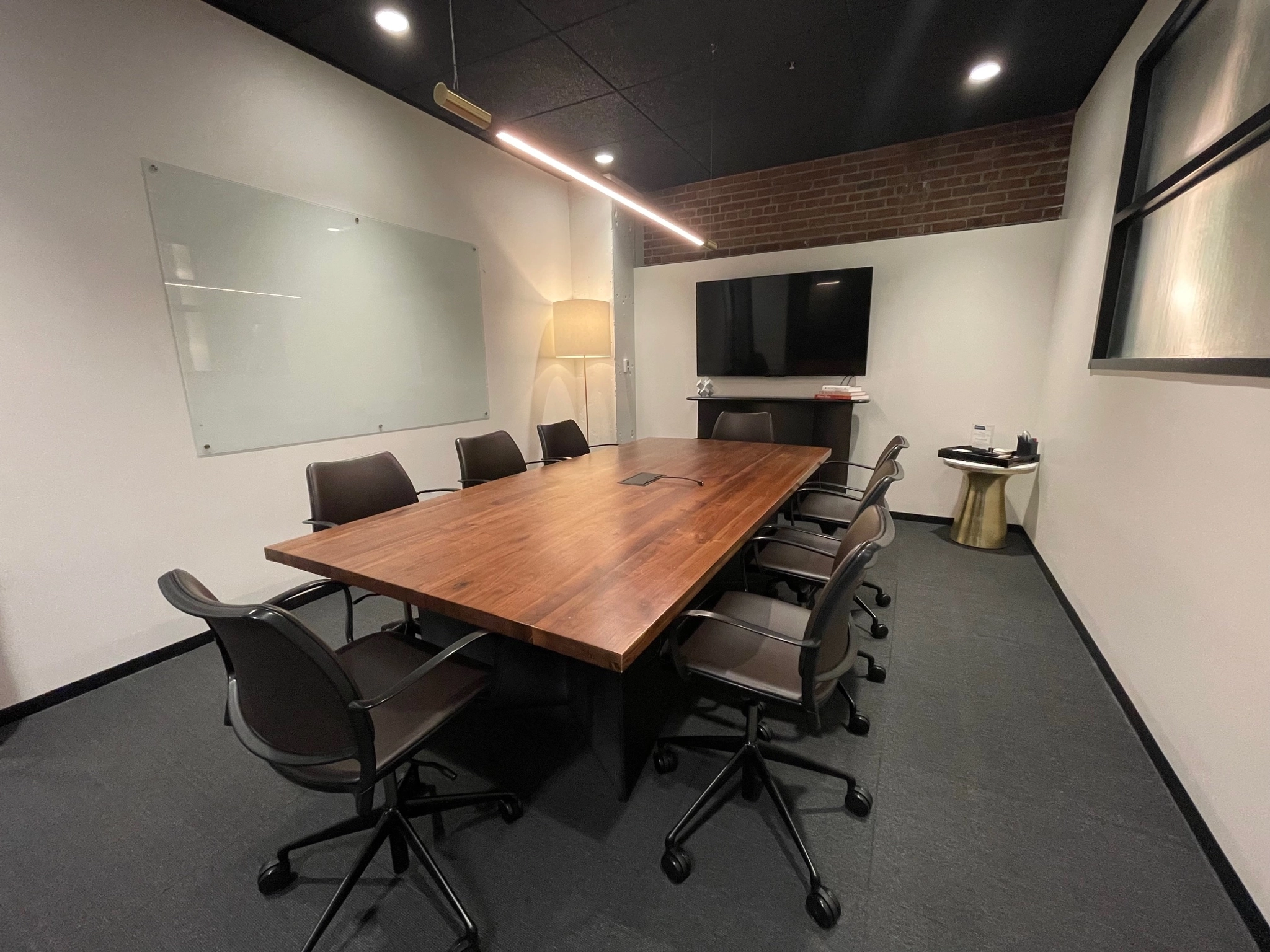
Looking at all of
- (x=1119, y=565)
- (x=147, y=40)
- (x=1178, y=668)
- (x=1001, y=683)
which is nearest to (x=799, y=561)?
(x=1001, y=683)

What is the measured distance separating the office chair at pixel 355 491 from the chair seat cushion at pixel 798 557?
1461mm

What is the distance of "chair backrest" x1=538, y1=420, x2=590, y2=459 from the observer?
3447mm

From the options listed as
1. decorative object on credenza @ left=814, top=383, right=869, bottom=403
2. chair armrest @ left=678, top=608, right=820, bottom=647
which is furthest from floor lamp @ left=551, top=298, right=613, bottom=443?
chair armrest @ left=678, top=608, right=820, bottom=647

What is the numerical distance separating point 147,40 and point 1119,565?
488cm

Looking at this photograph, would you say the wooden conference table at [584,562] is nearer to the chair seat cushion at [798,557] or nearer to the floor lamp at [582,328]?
the chair seat cushion at [798,557]

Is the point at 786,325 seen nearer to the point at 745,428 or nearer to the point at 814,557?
the point at 745,428

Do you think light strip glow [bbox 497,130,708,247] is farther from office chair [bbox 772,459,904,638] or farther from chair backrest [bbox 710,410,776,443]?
office chair [bbox 772,459,904,638]

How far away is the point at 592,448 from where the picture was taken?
500cm

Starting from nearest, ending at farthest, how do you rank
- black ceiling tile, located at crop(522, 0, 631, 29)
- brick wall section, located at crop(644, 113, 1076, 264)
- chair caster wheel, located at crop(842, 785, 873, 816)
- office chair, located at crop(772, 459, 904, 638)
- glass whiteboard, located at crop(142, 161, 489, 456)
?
1. chair caster wheel, located at crop(842, 785, 873, 816)
2. office chair, located at crop(772, 459, 904, 638)
3. black ceiling tile, located at crop(522, 0, 631, 29)
4. glass whiteboard, located at crop(142, 161, 489, 456)
5. brick wall section, located at crop(644, 113, 1076, 264)

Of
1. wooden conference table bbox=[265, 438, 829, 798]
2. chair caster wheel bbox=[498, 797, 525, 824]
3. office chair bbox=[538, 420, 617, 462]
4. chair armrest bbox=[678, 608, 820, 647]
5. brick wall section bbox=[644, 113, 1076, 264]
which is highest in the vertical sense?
brick wall section bbox=[644, 113, 1076, 264]

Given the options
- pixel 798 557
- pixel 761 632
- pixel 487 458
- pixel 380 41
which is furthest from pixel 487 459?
pixel 380 41

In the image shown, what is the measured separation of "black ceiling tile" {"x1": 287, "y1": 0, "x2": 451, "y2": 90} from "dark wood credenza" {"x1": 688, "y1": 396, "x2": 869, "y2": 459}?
3201mm

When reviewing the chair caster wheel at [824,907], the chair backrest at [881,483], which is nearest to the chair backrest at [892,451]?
the chair backrest at [881,483]

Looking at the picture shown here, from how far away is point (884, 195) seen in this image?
4.26m
